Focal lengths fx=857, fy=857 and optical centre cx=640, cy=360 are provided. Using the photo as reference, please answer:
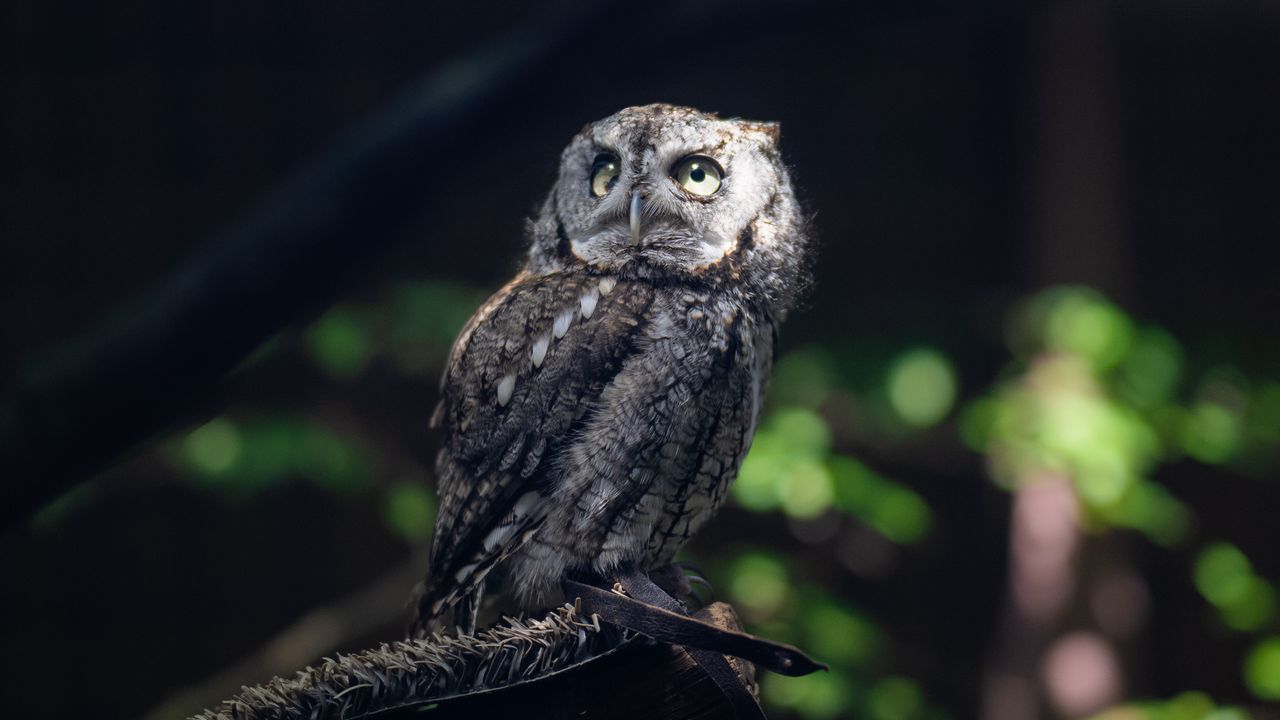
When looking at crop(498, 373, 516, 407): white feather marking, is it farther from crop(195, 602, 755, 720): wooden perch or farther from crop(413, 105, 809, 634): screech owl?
crop(195, 602, 755, 720): wooden perch

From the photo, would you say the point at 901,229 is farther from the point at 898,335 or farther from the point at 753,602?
the point at 753,602

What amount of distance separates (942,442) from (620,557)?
170 cm

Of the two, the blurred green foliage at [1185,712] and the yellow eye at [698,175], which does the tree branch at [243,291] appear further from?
the blurred green foliage at [1185,712]

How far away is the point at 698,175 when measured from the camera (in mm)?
1140

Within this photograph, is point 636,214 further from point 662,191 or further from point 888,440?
point 888,440

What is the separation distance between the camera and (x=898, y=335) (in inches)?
92.1

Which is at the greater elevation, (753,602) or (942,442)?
(942,442)

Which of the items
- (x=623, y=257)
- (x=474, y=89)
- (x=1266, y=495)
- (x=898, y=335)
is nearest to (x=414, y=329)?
(x=474, y=89)

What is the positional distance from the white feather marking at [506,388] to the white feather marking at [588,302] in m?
0.12

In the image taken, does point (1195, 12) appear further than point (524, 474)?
Yes

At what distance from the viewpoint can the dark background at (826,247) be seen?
7.54 ft

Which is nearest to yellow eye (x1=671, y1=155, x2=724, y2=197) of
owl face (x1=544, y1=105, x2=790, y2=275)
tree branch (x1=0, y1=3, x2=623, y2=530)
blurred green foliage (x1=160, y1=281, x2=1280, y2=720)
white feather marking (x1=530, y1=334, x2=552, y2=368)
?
owl face (x1=544, y1=105, x2=790, y2=275)

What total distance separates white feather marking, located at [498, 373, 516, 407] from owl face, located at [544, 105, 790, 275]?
0.62 ft

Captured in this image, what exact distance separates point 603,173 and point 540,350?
0.26 m
